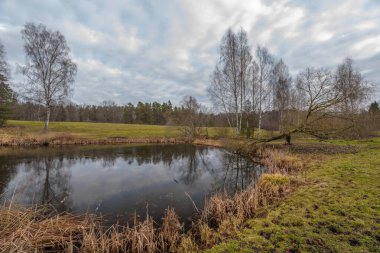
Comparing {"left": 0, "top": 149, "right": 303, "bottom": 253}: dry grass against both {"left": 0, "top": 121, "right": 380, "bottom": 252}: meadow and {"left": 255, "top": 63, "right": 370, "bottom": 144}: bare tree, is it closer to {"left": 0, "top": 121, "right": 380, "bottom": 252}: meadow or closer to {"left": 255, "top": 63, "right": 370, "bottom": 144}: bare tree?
{"left": 0, "top": 121, "right": 380, "bottom": 252}: meadow

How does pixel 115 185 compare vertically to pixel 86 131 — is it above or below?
below

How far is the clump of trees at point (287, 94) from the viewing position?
49.3ft

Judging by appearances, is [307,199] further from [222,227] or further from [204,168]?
[204,168]

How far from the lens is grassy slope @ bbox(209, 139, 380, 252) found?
380 cm

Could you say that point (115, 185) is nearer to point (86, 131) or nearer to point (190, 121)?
point (190, 121)

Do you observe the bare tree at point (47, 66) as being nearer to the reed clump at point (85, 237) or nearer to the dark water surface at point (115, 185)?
the dark water surface at point (115, 185)

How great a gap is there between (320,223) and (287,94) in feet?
98.9

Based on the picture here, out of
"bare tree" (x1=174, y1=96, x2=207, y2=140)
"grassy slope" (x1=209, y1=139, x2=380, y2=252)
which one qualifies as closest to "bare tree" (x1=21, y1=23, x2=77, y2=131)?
"bare tree" (x1=174, y1=96, x2=207, y2=140)

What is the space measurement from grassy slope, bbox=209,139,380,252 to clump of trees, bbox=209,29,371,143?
935 cm

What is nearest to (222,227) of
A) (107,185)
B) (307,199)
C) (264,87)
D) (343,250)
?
(343,250)

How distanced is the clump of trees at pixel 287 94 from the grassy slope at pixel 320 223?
9.35 m

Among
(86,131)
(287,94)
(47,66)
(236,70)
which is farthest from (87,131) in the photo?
(287,94)

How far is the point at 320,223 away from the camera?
4.61 meters

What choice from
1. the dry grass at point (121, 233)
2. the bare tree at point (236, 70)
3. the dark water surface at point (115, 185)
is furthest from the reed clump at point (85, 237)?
the bare tree at point (236, 70)
